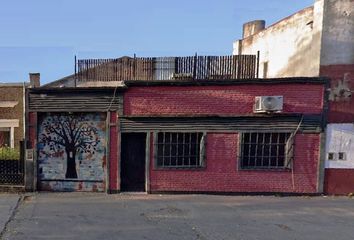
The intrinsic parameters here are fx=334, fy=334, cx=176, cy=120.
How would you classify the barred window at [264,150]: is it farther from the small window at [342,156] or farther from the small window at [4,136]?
the small window at [4,136]

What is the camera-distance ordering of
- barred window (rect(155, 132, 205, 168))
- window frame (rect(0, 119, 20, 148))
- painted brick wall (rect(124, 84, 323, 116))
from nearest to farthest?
painted brick wall (rect(124, 84, 323, 116))
barred window (rect(155, 132, 205, 168))
window frame (rect(0, 119, 20, 148))

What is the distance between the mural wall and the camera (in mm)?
11203

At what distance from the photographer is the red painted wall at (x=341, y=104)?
10.8 m

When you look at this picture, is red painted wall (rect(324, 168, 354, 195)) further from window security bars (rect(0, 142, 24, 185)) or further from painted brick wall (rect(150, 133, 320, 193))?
window security bars (rect(0, 142, 24, 185))

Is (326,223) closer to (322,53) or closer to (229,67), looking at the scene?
(322,53)

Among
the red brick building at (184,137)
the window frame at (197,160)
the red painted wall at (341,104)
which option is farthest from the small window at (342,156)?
the window frame at (197,160)

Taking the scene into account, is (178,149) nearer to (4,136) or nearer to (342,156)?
(342,156)

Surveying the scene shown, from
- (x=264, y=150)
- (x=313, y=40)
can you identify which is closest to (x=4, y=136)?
(x=264, y=150)

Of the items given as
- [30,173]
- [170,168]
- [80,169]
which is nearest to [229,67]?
[170,168]

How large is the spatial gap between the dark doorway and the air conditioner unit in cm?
403

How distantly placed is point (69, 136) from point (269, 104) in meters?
6.67

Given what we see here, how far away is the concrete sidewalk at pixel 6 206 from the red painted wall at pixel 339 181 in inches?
371

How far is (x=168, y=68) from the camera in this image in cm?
1351

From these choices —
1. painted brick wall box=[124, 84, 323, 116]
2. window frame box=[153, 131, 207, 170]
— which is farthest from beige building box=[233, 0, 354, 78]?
window frame box=[153, 131, 207, 170]
